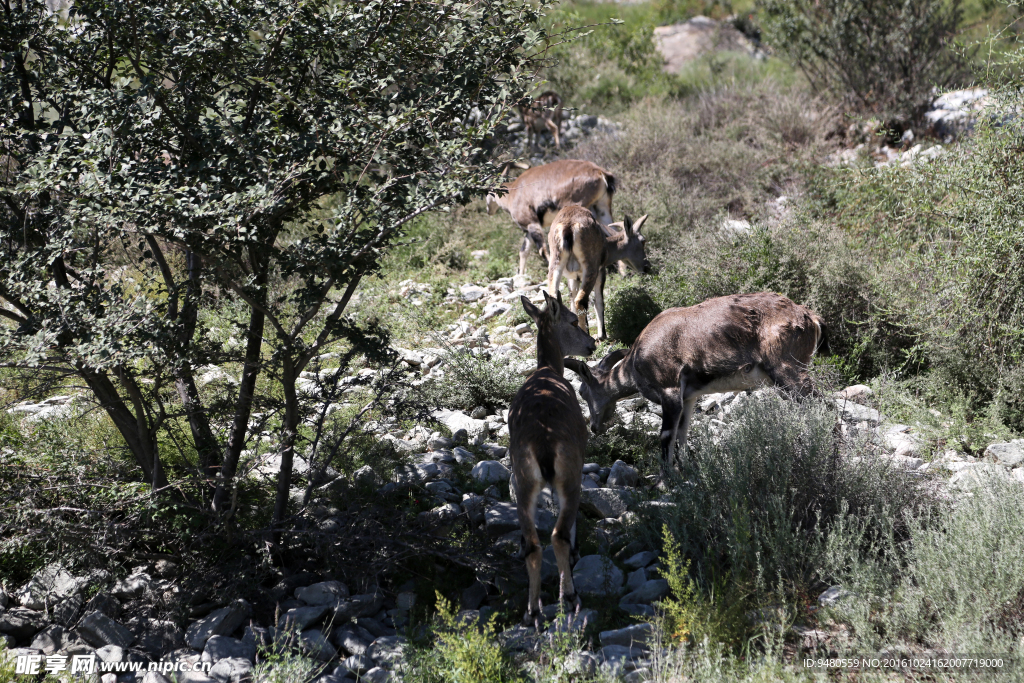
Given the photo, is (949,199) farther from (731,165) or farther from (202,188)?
(202,188)

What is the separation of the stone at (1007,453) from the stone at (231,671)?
630 centimetres

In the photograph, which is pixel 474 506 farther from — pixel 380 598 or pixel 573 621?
pixel 573 621

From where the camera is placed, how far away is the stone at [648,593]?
530 cm

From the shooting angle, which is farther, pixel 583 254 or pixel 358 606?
pixel 583 254

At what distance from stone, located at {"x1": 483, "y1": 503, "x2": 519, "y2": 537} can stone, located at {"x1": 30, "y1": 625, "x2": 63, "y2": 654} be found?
300 cm

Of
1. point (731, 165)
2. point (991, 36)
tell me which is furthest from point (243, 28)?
point (731, 165)

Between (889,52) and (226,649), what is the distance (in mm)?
15572

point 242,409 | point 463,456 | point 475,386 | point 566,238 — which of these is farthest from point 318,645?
point 566,238

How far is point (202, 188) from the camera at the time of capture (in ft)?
15.3

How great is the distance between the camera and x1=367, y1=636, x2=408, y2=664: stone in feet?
16.4

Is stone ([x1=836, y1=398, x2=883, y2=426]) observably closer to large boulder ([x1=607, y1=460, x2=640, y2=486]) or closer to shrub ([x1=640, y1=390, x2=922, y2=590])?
shrub ([x1=640, y1=390, x2=922, y2=590])

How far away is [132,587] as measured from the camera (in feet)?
18.1

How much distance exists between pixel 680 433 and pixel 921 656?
3295mm

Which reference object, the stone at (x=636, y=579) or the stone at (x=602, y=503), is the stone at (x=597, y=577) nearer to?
the stone at (x=636, y=579)
